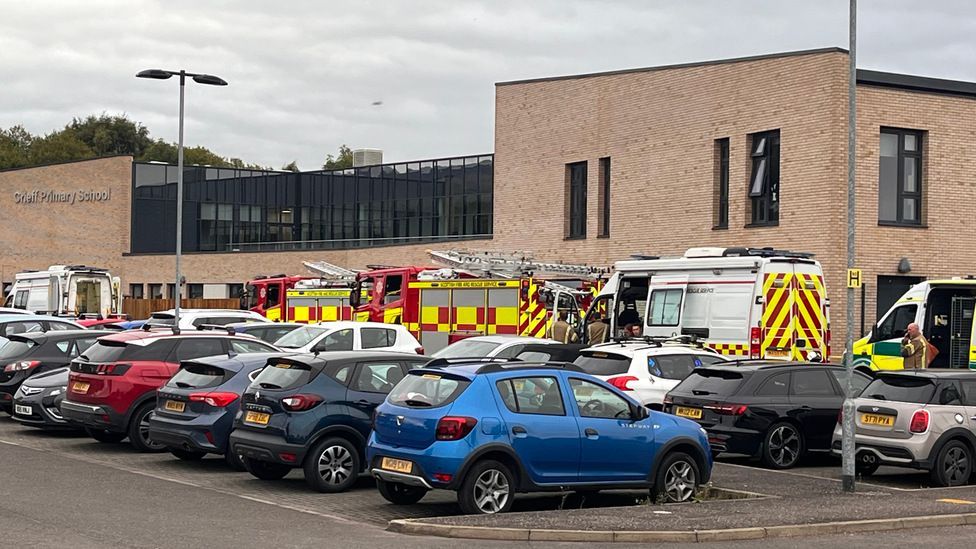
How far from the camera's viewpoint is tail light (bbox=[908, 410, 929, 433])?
1611 cm

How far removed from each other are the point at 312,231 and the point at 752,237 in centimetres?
3130

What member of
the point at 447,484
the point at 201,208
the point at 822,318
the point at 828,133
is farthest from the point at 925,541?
the point at 201,208

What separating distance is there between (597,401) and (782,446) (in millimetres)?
4832

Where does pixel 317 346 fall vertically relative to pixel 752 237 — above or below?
below

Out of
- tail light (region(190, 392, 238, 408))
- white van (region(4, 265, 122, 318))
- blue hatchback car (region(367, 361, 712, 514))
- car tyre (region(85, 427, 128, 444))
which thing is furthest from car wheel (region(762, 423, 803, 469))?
white van (region(4, 265, 122, 318))

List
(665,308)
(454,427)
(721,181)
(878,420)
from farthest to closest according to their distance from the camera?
1. (721,181)
2. (665,308)
3. (878,420)
4. (454,427)

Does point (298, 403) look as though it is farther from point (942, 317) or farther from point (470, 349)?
point (942, 317)

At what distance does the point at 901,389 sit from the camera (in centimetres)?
1675

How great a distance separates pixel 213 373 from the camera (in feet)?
54.7

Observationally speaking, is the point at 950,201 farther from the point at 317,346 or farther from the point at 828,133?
the point at 317,346

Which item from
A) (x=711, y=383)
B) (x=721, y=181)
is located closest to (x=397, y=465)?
(x=711, y=383)

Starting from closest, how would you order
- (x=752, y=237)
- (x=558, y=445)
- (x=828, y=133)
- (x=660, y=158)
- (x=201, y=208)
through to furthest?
(x=558, y=445) < (x=828, y=133) < (x=752, y=237) < (x=660, y=158) < (x=201, y=208)

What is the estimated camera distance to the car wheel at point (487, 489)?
502 inches

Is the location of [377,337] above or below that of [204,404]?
above
